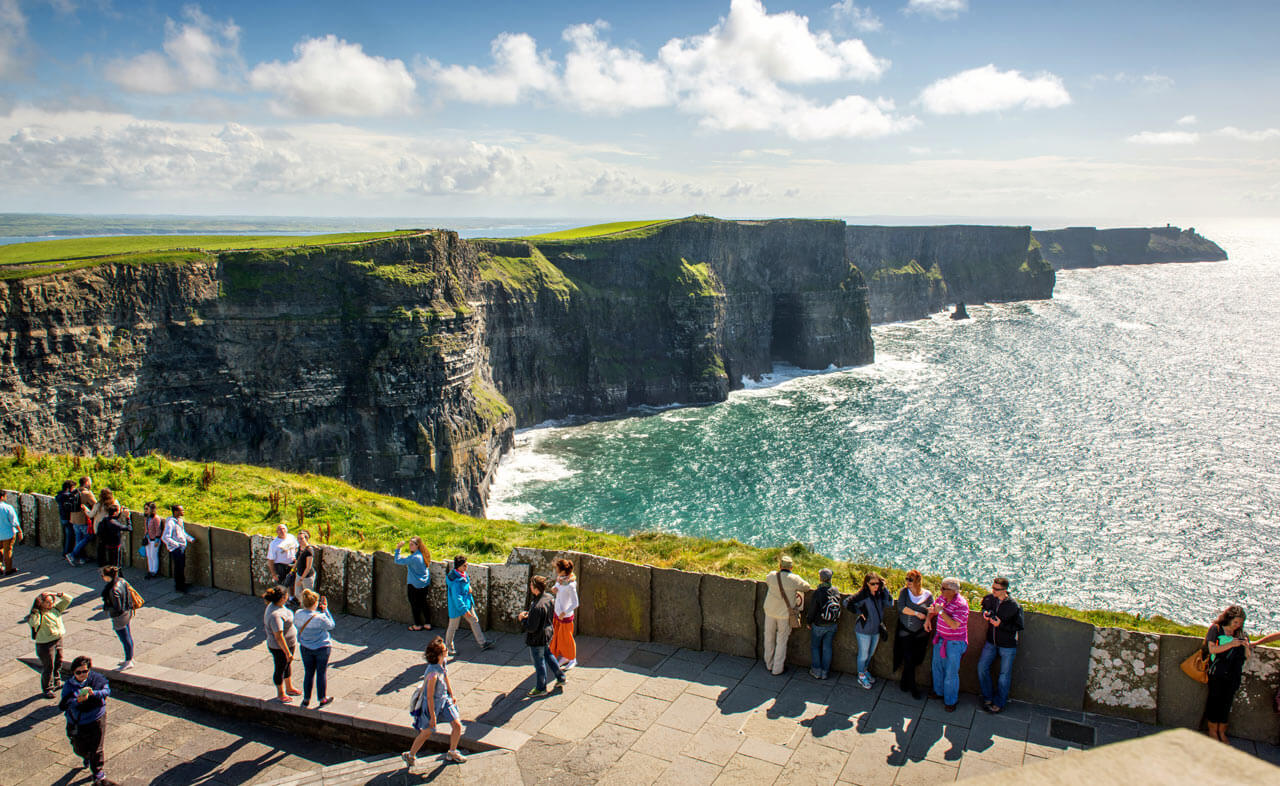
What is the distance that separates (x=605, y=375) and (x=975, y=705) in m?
85.8

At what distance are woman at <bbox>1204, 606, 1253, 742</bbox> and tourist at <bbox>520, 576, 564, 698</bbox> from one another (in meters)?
11.0

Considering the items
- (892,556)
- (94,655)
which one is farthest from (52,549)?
(892,556)

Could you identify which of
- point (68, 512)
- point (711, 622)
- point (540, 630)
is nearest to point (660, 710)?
point (711, 622)

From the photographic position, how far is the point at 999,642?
13.4m

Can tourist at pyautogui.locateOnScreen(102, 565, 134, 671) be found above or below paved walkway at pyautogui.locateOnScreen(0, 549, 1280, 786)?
above

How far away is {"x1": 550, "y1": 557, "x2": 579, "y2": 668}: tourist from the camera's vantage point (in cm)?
1495

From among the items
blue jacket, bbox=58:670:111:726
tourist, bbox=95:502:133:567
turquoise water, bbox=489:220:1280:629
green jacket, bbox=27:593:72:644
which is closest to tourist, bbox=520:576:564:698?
blue jacket, bbox=58:670:111:726

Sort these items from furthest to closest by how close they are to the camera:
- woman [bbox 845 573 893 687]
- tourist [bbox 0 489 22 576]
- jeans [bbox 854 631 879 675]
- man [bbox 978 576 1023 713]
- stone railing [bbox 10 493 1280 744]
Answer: tourist [bbox 0 489 22 576], jeans [bbox 854 631 879 675], woman [bbox 845 573 893 687], man [bbox 978 576 1023 713], stone railing [bbox 10 493 1280 744]

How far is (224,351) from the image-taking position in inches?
2200

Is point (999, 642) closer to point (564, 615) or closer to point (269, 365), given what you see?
point (564, 615)

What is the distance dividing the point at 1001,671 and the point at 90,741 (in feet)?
50.1

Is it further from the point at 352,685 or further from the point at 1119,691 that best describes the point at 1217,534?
the point at 352,685

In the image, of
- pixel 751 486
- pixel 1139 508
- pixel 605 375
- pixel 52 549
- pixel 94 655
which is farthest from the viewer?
pixel 605 375

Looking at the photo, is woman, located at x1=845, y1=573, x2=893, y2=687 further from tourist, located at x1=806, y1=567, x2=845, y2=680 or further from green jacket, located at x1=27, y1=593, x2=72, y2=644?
green jacket, located at x1=27, y1=593, x2=72, y2=644
